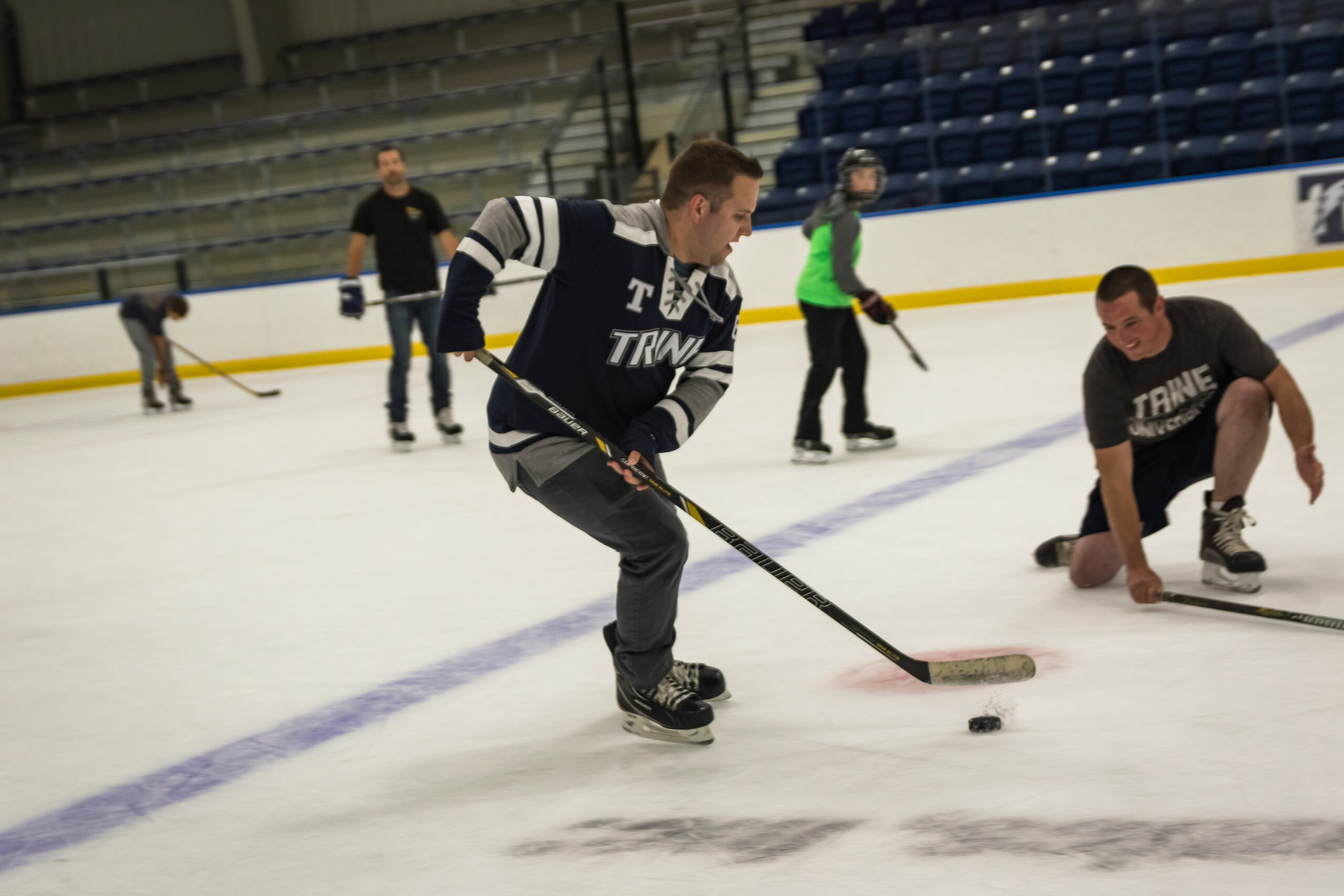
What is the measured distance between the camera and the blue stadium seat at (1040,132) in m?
11.1

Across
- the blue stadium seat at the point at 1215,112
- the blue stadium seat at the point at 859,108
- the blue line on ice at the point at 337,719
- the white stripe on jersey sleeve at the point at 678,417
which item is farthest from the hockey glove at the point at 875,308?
the blue stadium seat at the point at 859,108

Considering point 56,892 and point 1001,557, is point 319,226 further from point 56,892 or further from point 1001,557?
point 56,892

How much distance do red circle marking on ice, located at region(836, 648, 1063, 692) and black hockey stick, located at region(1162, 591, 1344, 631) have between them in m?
0.36

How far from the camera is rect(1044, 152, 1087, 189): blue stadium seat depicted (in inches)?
429

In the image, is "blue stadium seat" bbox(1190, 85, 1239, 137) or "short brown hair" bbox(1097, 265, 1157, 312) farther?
"blue stadium seat" bbox(1190, 85, 1239, 137)

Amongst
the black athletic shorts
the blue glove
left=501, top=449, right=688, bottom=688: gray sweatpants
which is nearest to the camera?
left=501, top=449, right=688, bottom=688: gray sweatpants

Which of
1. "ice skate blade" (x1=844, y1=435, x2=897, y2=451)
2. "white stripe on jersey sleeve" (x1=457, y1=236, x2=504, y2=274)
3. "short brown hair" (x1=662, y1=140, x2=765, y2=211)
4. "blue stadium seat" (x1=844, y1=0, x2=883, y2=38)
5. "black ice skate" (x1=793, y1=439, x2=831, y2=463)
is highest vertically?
"blue stadium seat" (x1=844, y1=0, x2=883, y2=38)

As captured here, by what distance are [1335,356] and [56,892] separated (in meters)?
5.51

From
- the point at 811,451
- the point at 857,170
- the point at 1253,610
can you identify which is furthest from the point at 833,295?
the point at 1253,610

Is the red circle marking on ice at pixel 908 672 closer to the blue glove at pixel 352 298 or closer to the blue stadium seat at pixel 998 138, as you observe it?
the blue glove at pixel 352 298

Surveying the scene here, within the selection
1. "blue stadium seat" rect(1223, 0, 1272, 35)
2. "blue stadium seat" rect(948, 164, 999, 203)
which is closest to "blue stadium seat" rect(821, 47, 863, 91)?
"blue stadium seat" rect(948, 164, 999, 203)

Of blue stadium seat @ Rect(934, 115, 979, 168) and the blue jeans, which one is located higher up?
blue stadium seat @ Rect(934, 115, 979, 168)

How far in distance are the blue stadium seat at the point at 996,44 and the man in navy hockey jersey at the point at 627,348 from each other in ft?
31.9

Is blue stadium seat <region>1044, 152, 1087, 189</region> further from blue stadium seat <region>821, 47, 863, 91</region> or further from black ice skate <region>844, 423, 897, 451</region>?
black ice skate <region>844, 423, 897, 451</region>
